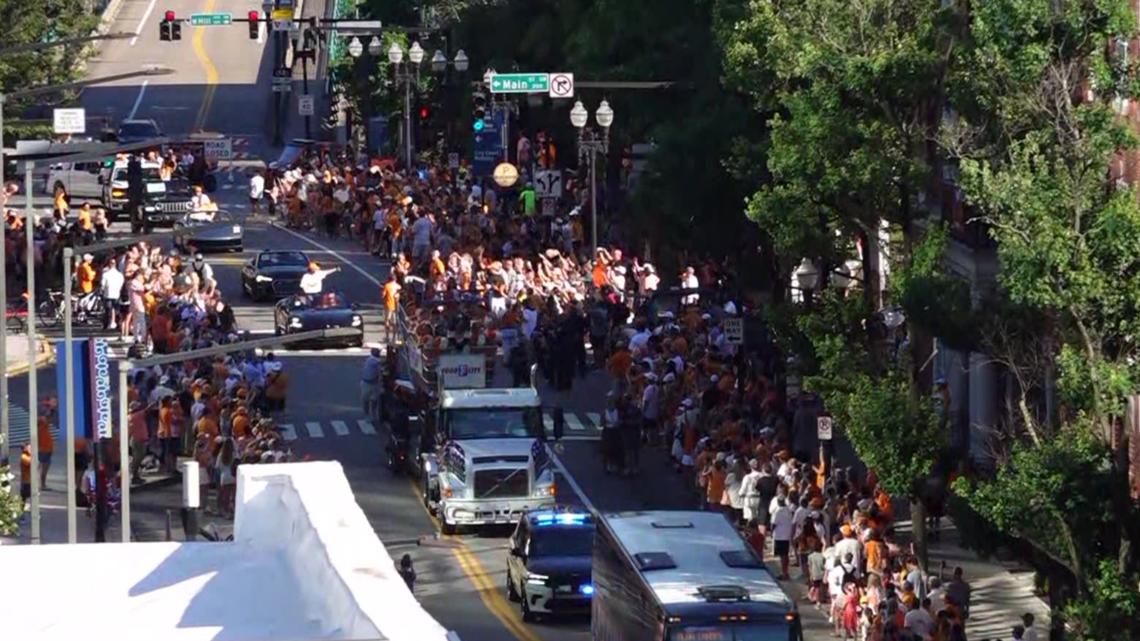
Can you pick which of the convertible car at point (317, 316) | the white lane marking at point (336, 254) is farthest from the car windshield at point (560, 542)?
the white lane marking at point (336, 254)

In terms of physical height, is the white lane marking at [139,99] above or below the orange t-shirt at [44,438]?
above

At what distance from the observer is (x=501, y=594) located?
139 feet

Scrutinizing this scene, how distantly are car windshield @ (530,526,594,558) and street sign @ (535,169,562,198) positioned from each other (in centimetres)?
3242

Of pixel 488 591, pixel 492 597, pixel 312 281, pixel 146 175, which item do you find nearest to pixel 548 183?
pixel 312 281

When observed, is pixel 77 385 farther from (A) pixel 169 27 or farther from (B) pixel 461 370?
(A) pixel 169 27

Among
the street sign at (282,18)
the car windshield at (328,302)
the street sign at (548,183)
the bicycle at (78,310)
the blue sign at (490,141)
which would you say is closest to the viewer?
the car windshield at (328,302)

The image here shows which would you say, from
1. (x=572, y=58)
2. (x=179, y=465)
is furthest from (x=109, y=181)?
(x=179, y=465)

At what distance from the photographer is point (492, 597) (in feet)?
139

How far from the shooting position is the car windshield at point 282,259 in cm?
7325

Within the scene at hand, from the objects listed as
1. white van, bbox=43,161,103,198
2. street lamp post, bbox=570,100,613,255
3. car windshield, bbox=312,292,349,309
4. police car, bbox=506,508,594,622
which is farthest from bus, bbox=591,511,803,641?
white van, bbox=43,161,103,198

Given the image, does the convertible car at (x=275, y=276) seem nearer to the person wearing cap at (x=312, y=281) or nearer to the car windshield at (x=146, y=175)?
the person wearing cap at (x=312, y=281)

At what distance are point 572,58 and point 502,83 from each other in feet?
43.4

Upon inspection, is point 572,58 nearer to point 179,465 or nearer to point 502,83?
point 502,83

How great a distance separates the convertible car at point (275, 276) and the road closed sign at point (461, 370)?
66.3 ft
